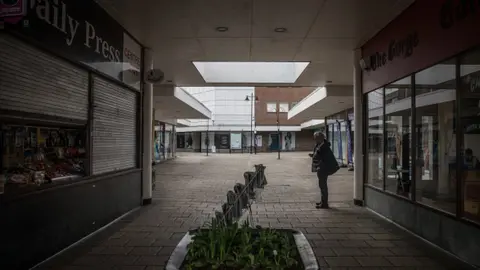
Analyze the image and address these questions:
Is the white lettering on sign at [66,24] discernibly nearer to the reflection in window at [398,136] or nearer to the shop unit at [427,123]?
the shop unit at [427,123]

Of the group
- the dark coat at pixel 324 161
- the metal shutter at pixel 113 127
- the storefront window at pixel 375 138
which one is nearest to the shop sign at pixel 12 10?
the metal shutter at pixel 113 127

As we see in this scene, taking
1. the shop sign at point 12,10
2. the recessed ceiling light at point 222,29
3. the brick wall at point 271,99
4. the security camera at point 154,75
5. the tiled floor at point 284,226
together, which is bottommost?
the tiled floor at point 284,226

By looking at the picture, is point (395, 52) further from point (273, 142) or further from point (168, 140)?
point (273, 142)

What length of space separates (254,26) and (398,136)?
3.44m

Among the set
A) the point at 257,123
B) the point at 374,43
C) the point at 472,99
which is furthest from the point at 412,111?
the point at 257,123

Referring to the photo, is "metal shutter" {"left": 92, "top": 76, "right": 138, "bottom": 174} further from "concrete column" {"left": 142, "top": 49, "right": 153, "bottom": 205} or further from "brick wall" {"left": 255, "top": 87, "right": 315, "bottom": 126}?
"brick wall" {"left": 255, "top": 87, "right": 315, "bottom": 126}

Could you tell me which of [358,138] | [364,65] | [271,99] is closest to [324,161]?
[358,138]

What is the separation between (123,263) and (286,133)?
4732 centimetres

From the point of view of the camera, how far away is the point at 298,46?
28.6 ft

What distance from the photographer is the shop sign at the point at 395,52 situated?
619 cm

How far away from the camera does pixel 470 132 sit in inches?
202

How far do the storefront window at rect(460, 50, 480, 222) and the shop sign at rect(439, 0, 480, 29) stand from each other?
0.48 meters

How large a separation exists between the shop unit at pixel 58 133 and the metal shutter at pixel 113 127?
17mm

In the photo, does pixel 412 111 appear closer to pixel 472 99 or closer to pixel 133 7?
pixel 472 99
